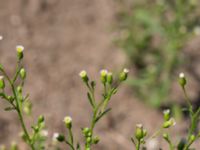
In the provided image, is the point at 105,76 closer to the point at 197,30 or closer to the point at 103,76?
the point at 103,76

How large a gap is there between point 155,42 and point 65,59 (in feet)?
3.01

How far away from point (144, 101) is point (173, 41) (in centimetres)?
68

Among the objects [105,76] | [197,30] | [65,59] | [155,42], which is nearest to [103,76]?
[105,76]

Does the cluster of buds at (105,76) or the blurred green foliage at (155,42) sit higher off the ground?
the cluster of buds at (105,76)

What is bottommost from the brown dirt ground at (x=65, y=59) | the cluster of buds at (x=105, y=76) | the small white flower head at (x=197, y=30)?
the brown dirt ground at (x=65, y=59)

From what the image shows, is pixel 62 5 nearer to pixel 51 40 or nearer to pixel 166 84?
pixel 51 40

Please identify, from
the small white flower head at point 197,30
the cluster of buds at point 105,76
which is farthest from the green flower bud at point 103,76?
the small white flower head at point 197,30

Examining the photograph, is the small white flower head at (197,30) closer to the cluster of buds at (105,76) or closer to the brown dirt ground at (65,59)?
the brown dirt ground at (65,59)

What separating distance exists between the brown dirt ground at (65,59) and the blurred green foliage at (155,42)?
0.18 meters

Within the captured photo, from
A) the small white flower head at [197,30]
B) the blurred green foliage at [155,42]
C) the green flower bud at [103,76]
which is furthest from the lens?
the small white flower head at [197,30]

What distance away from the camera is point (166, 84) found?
4.35 m

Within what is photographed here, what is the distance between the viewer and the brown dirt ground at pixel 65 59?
4387 mm

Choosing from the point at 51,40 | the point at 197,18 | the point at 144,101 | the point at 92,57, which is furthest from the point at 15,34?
the point at 197,18

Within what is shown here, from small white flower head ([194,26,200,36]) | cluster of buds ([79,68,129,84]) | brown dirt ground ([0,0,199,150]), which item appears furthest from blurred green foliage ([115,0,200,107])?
cluster of buds ([79,68,129,84])
